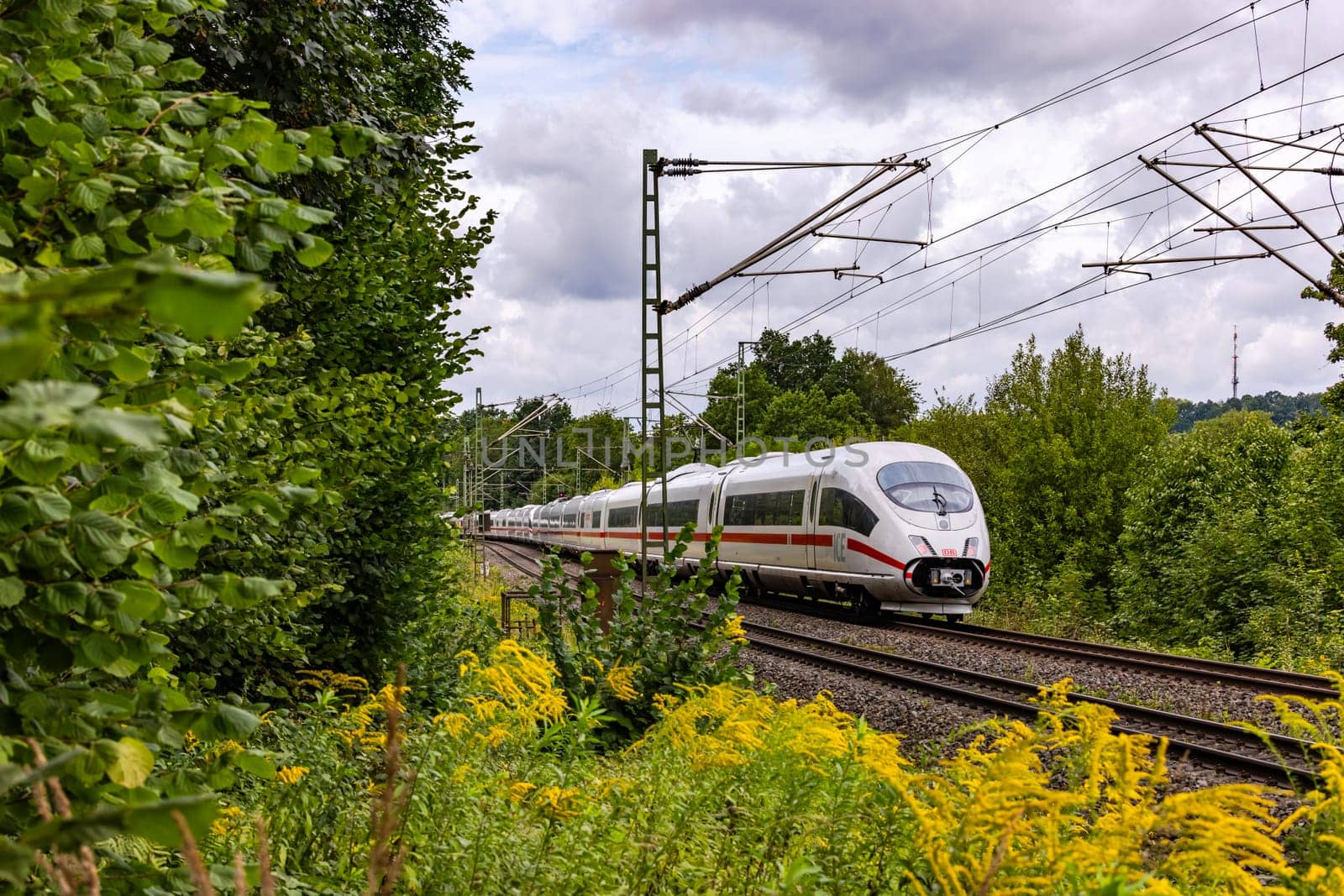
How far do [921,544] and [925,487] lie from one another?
1334 millimetres

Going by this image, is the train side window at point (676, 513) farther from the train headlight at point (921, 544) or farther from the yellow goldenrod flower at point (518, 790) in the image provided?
the yellow goldenrod flower at point (518, 790)

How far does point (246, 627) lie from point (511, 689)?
3.77 ft

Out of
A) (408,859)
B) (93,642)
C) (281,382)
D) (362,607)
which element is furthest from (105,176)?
(362,607)

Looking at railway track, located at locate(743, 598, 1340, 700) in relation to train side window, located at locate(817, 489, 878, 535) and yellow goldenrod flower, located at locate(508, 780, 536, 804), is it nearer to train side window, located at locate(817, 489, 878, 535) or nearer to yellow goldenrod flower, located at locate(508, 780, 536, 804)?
train side window, located at locate(817, 489, 878, 535)

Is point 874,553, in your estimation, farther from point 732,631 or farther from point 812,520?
point 732,631

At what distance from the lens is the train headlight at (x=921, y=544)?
1911cm

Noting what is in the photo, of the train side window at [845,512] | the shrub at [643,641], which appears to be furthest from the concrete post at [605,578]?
the train side window at [845,512]

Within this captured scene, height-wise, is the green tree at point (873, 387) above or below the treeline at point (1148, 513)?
above

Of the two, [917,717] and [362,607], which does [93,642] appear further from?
[917,717]

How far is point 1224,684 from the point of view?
12289mm

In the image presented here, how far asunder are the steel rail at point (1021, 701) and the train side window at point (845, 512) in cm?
292

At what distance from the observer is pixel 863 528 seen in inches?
782

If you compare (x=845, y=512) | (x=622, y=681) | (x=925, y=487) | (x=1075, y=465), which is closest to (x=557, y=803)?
(x=622, y=681)

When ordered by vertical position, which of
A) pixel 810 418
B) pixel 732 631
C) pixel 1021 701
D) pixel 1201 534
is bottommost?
pixel 1021 701
